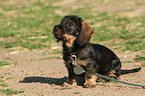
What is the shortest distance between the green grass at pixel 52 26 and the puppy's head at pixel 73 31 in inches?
194

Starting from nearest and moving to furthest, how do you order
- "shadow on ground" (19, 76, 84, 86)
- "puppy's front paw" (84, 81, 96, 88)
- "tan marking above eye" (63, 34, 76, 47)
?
"tan marking above eye" (63, 34, 76, 47), "puppy's front paw" (84, 81, 96, 88), "shadow on ground" (19, 76, 84, 86)

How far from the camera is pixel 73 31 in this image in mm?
6184

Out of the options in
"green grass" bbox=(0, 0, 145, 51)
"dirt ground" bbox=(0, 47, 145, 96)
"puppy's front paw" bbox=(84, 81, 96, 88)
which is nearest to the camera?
"dirt ground" bbox=(0, 47, 145, 96)

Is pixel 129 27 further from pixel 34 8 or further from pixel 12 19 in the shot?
pixel 34 8

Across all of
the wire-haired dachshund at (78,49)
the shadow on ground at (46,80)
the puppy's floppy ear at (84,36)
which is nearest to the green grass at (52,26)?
the shadow on ground at (46,80)

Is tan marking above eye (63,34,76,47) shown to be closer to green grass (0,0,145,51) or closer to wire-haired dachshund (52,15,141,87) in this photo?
wire-haired dachshund (52,15,141,87)

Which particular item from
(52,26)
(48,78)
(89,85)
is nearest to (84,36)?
(89,85)

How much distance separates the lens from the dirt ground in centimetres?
597

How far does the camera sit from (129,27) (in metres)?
15.9

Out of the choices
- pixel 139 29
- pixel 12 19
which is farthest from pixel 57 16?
pixel 139 29

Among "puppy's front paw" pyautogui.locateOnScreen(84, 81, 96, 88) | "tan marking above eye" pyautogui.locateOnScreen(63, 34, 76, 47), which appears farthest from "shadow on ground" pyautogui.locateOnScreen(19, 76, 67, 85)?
"tan marking above eye" pyautogui.locateOnScreen(63, 34, 76, 47)

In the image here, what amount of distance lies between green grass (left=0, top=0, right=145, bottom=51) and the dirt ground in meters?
2.05

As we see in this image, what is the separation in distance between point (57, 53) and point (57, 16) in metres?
9.18

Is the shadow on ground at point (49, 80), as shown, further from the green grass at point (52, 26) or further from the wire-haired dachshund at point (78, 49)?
the green grass at point (52, 26)
